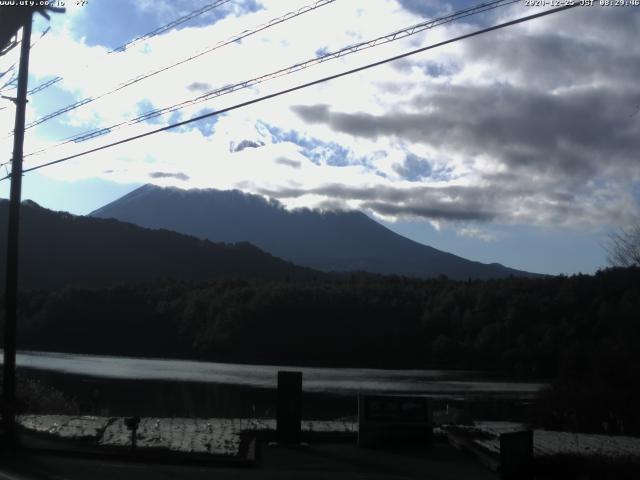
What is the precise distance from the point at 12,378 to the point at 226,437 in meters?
4.48

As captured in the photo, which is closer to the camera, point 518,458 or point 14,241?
point 518,458

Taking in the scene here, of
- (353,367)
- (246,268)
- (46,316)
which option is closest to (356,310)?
(353,367)

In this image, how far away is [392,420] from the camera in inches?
526

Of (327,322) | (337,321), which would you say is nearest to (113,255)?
(327,322)

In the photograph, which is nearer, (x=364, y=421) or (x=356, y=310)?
(x=364, y=421)

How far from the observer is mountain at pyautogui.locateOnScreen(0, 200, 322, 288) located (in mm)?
116312

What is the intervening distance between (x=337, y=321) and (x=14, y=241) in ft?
233

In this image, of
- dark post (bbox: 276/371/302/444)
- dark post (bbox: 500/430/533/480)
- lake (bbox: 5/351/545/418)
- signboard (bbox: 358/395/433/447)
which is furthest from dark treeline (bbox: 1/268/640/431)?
dark post (bbox: 500/430/533/480)

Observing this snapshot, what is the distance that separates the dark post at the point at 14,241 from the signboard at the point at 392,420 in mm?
6399

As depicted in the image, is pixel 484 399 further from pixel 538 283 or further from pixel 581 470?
pixel 538 283

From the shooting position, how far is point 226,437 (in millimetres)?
13500

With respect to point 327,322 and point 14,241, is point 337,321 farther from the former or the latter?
point 14,241

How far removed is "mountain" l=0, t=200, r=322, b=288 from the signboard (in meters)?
92.2

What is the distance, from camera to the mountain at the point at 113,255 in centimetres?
11631
